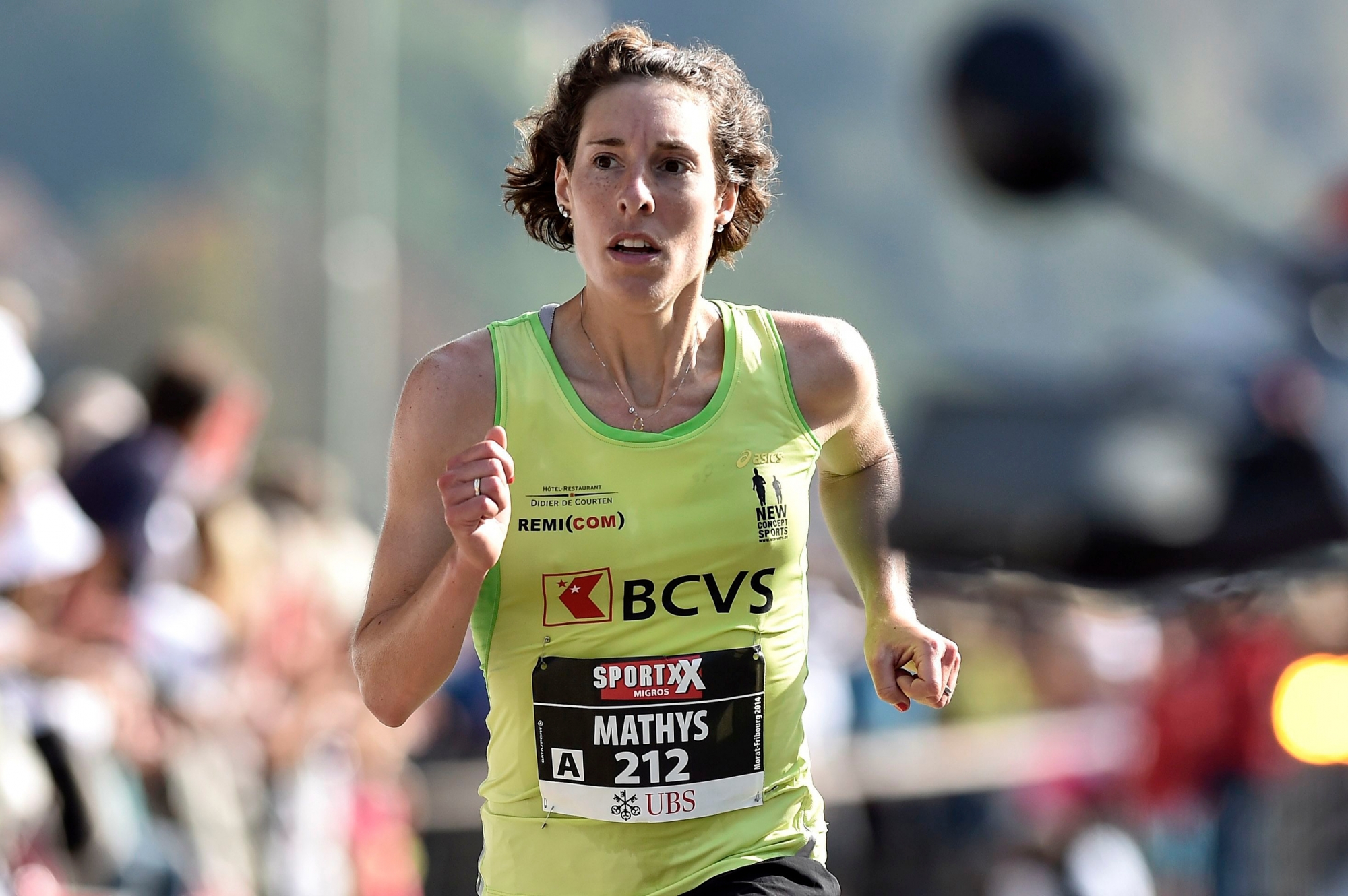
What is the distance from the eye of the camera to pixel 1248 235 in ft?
5.35

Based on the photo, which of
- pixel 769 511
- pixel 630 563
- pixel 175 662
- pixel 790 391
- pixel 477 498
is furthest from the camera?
pixel 175 662

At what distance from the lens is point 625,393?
2969 millimetres

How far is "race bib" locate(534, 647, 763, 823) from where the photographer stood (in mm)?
2838

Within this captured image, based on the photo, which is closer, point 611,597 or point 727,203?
point 611,597

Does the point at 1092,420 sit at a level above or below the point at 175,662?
above

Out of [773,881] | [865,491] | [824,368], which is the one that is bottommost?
[773,881]

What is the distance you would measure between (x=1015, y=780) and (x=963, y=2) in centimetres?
747

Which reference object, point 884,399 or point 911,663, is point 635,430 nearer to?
point 911,663

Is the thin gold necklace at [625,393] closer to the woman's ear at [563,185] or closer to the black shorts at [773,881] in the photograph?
the woman's ear at [563,185]

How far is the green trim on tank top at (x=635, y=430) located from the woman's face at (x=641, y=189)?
0.46ft

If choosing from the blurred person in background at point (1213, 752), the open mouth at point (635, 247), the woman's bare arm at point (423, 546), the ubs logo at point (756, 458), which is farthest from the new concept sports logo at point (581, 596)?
the blurred person in background at point (1213, 752)

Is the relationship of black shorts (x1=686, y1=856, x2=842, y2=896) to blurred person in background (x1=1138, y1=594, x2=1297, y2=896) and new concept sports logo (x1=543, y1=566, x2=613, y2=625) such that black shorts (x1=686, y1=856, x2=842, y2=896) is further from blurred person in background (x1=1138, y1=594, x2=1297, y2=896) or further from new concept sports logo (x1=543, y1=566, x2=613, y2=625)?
blurred person in background (x1=1138, y1=594, x2=1297, y2=896)

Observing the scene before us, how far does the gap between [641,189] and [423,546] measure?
0.67 metres

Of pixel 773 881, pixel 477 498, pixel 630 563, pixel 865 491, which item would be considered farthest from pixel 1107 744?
pixel 477 498
